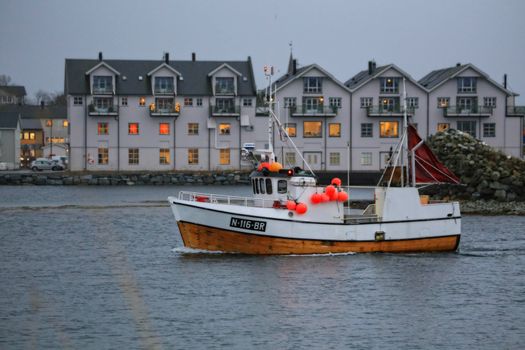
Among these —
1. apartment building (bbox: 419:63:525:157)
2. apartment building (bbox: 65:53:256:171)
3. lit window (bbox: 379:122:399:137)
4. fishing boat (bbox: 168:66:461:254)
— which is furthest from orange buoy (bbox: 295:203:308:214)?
apartment building (bbox: 419:63:525:157)

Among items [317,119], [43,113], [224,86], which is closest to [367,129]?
[317,119]

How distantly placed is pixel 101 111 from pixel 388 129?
3049cm

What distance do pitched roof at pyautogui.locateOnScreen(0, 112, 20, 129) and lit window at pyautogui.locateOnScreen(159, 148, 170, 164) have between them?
46694 mm

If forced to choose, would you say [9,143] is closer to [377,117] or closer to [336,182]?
[377,117]

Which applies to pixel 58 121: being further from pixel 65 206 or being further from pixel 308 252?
pixel 308 252

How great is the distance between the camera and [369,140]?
107812 mm

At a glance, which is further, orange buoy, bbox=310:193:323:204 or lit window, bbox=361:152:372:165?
lit window, bbox=361:152:372:165

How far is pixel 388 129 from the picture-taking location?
355 ft

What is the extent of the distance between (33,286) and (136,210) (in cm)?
3457

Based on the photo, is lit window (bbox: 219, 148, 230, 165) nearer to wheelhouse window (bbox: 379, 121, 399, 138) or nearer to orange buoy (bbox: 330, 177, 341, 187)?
wheelhouse window (bbox: 379, 121, 399, 138)

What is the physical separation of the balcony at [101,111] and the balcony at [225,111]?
33.1ft

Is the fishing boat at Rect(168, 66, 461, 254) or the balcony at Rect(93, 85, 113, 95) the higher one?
the balcony at Rect(93, 85, 113, 95)

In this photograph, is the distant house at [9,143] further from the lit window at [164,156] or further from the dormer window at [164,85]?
the dormer window at [164,85]

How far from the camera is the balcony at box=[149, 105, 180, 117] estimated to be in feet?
345
